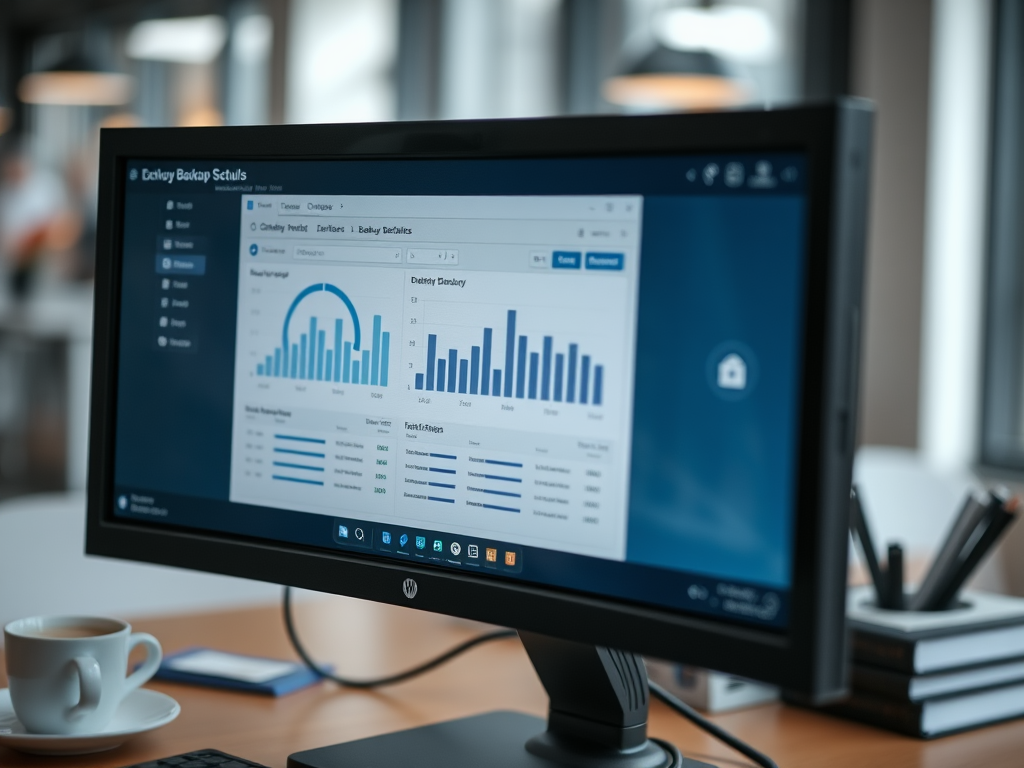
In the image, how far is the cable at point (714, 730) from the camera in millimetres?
897

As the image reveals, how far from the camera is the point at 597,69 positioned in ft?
14.9

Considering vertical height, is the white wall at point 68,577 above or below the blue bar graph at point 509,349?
below

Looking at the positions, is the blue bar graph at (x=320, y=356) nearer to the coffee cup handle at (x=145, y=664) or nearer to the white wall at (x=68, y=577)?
the coffee cup handle at (x=145, y=664)

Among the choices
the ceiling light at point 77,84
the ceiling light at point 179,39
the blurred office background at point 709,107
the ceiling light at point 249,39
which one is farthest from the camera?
the ceiling light at point 179,39

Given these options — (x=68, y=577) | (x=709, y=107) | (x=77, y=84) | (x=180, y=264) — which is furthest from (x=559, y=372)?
(x=77, y=84)

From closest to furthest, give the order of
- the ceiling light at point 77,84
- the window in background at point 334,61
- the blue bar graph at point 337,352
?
the blue bar graph at point 337,352 < the window in background at point 334,61 < the ceiling light at point 77,84

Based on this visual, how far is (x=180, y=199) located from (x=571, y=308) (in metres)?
0.36

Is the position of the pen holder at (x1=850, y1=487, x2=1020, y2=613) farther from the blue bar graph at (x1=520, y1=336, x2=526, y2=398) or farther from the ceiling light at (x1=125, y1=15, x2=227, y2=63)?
the ceiling light at (x1=125, y1=15, x2=227, y2=63)

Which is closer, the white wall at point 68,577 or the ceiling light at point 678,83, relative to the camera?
the white wall at point 68,577

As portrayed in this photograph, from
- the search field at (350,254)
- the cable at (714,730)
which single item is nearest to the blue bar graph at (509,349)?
the search field at (350,254)

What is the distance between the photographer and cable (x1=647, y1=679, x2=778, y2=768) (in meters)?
0.90

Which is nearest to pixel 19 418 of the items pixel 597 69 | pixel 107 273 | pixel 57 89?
pixel 57 89

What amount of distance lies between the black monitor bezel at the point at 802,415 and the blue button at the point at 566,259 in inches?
2.5

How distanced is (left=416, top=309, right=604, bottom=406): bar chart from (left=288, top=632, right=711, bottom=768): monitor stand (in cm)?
19
